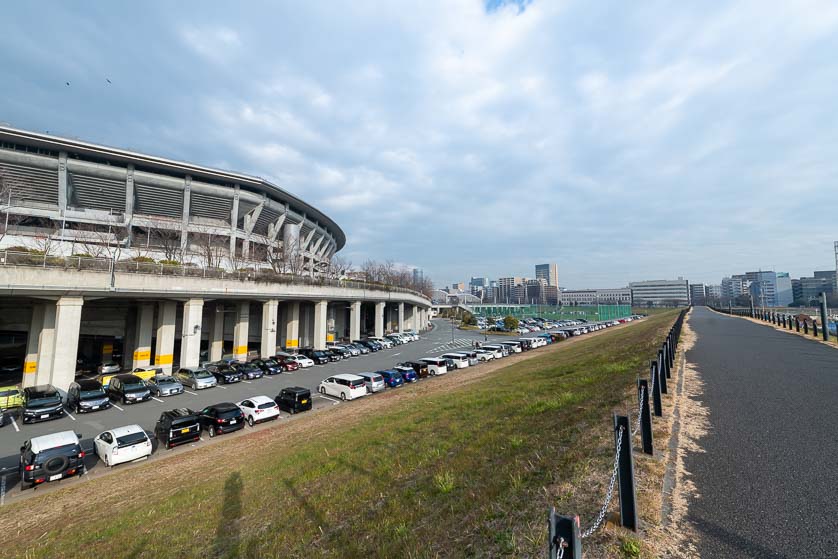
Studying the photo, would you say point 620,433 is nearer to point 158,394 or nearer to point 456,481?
point 456,481

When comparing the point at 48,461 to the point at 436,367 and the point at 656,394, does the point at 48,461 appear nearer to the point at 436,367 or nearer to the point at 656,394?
the point at 656,394

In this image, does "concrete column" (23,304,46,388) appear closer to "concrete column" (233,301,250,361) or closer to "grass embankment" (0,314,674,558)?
"concrete column" (233,301,250,361)

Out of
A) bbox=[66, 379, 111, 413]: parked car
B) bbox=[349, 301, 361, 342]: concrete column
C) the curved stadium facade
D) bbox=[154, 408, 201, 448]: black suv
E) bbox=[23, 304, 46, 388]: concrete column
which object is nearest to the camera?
bbox=[154, 408, 201, 448]: black suv

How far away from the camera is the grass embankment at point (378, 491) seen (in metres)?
4.72

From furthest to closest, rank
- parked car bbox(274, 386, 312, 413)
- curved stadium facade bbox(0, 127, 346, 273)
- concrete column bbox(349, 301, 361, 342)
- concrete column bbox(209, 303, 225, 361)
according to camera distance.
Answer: concrete column bbox(349, 301, 361, 342) → curved stadium facade bbox(0, 127, 346, 273) → concrete column bbox(209, 303, 225, 361) → parked car bbox(274, 386, 312, 413)

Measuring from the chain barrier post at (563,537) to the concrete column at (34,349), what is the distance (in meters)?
38.2

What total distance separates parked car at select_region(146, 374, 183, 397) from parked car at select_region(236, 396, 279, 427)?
932cm

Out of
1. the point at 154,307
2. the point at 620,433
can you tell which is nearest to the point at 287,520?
the point at 620,433

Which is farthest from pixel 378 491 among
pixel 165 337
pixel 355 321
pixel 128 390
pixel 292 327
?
pixel 355 321

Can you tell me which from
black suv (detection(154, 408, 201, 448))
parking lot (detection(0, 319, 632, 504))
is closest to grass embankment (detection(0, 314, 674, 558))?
black suv (detection(154, 408, 201, 448))

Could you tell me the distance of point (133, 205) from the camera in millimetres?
57062

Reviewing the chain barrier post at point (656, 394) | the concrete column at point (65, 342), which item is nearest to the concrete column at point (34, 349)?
the concrete column at point (65, 342)

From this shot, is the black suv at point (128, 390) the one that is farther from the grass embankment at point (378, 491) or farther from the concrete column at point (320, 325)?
the concrete column at point (320, 325)

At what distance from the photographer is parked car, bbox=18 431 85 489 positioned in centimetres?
1238
